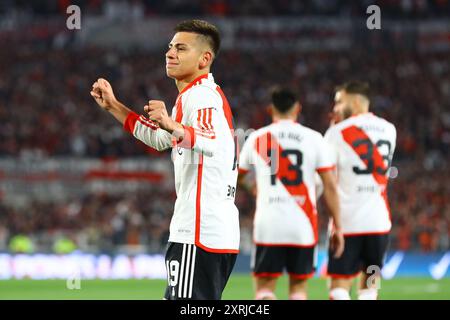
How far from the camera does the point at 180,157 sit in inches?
223

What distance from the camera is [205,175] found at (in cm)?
558

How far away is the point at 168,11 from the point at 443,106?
389 inches

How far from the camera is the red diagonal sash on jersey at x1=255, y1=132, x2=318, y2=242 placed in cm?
866

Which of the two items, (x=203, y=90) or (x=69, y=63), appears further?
(x=69, y=63)

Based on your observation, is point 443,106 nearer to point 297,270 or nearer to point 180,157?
point 297,270

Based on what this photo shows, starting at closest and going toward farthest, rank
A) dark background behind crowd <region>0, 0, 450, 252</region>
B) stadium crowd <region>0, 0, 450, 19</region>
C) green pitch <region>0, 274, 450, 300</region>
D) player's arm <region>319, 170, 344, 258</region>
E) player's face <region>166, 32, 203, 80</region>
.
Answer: player's face <region>166, 32, 203, 80</region> < player's arm <region>319, 170, 344, 258</region> < green pitch <region>0, 274, 450, 300</region> < dark background behind crowd <region>0, 0, 450, 252</region> < stadium crowd <region>0, 0, 450, 19</region>

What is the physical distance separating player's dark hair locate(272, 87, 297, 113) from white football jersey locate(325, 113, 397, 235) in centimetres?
51

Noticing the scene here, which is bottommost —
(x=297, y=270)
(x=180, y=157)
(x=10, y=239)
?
(x=10, y=239)

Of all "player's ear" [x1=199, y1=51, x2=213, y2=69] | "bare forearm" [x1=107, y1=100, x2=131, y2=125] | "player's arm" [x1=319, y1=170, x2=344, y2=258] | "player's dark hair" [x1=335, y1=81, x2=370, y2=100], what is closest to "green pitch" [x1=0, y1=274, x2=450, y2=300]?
"player's dark hair" [x1=335, y1=81, x2=370, y2=100]

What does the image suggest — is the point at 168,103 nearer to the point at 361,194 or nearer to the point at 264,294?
the point at 361,194

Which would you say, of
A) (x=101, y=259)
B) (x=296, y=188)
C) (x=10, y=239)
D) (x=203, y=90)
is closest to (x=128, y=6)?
(x=10, y=239)

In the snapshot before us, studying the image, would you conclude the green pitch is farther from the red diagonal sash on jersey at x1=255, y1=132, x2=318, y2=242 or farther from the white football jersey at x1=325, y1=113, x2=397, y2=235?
the red diagonal sash on jersey at x1=255, y1=132, x2=318, y2=242

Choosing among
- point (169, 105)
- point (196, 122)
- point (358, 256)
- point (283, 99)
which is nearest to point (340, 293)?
point (358, 256)
